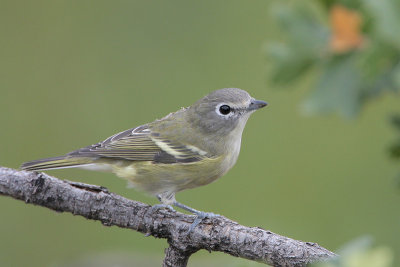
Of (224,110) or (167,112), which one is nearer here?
(224,110)

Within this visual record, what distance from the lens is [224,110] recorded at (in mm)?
4133

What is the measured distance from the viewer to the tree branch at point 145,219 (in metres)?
2.81

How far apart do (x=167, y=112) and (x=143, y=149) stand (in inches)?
80.3

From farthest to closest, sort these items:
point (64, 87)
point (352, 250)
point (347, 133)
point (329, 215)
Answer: point (64, 87)
point (347, 133)
point (329, 215)
point (352, 250)

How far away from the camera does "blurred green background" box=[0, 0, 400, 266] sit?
551 cm

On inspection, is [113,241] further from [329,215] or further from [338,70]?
[338,70]

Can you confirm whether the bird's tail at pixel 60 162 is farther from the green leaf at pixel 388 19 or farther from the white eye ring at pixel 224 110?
the green leaf at pixel 388 19

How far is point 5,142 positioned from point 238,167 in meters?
2.44

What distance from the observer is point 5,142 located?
6.10m

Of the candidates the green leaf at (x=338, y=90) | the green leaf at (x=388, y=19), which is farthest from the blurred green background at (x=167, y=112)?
the green leaf at (x=388, y=19)

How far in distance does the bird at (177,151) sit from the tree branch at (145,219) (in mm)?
371

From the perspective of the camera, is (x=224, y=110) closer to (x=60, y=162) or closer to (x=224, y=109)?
(x=224, y=109)

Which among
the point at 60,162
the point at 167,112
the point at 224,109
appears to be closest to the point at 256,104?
the point at 224,109

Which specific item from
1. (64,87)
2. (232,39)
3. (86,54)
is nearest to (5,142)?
(64,87)
